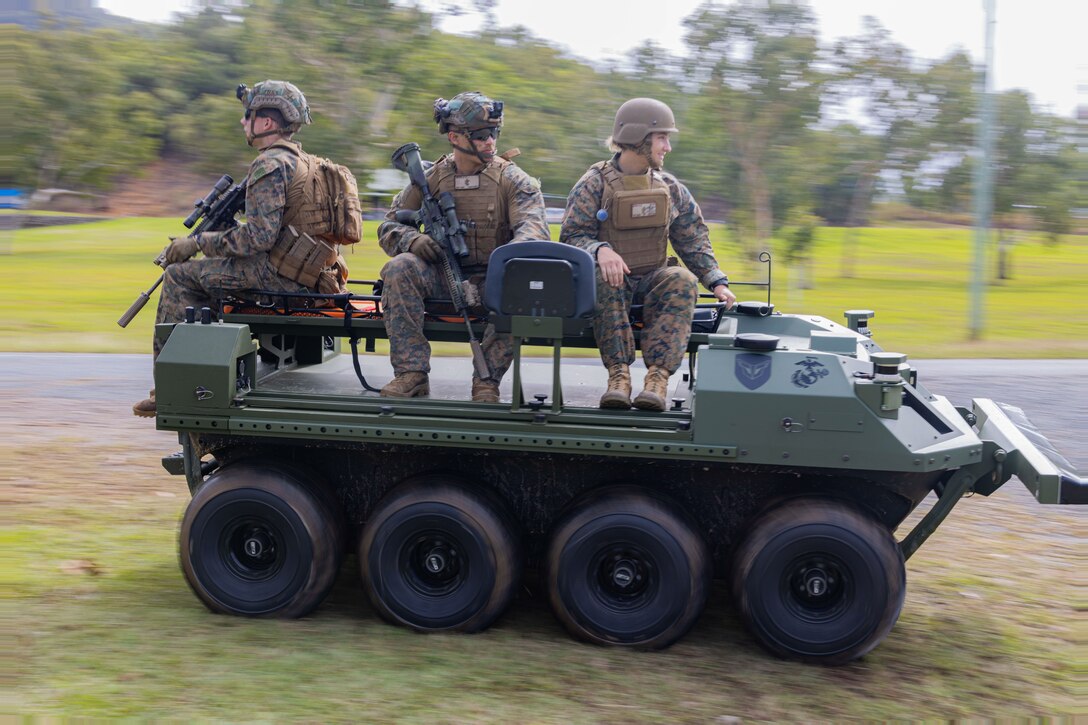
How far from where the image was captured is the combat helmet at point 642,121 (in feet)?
21.5

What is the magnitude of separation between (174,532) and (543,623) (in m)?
2.92

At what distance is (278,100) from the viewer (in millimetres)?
7082

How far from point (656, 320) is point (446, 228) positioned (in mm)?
1281

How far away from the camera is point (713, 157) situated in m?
22.1

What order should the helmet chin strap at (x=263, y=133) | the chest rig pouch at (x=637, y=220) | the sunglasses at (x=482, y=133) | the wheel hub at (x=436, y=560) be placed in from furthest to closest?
the helmet chin strap at (x=263, y=133) → the sunglasses at (x=482, y=133) → the chest rig pouch at (x=637, y=220) → the wheel hub at (x=436, y=560)

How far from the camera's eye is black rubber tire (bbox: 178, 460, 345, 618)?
20.7 feet

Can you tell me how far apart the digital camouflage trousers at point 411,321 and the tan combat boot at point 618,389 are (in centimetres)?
59

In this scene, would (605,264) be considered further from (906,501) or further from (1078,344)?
(1078,344)

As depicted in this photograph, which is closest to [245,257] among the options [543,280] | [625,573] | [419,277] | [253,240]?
[253,240]

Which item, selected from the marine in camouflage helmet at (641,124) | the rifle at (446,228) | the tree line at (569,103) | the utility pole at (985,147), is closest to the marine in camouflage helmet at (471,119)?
the rifle at (446,228)

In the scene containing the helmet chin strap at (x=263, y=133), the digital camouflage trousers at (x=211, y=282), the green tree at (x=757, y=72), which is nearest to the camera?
the digital camouflage trousers at (x=211, y=282)

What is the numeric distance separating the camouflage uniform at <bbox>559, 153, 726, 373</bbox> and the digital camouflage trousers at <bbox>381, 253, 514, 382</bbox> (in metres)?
0.57

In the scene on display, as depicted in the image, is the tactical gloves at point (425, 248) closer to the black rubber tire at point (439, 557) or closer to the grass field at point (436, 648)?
the black rubber tire at point (439, 557)

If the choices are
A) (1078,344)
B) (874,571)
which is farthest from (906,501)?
(1078,344)
